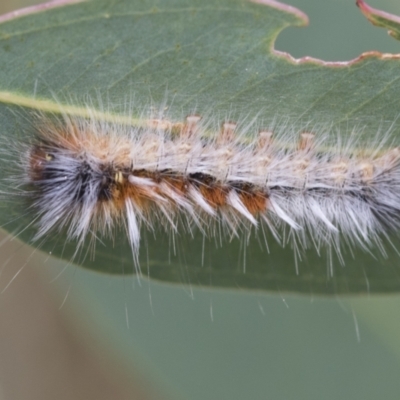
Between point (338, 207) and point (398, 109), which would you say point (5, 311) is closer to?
point (338, 207)

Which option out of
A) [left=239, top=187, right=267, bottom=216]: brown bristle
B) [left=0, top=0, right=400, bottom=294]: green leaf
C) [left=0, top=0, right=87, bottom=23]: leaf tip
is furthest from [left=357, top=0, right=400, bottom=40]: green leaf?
[left=0, top=0, right=87, bottom=23]: leaf tip

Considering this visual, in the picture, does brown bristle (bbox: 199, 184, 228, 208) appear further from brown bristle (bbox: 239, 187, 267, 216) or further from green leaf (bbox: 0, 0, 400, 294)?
green leaf (bbox: 0, 0, 400, 294)

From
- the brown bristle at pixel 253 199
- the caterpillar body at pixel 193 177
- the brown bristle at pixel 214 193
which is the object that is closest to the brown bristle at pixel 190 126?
the caterpillar body at pixel 193 177

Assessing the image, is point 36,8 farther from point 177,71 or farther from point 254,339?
point 254,339

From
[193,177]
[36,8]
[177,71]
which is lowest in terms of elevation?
[193,177]

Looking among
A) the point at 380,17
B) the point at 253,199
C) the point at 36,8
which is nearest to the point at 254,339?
the point at 253,199

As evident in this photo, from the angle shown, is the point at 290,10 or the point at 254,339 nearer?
the point at 290,10

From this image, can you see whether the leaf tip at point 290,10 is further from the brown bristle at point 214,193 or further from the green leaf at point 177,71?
the brown bristle at point 214,193
